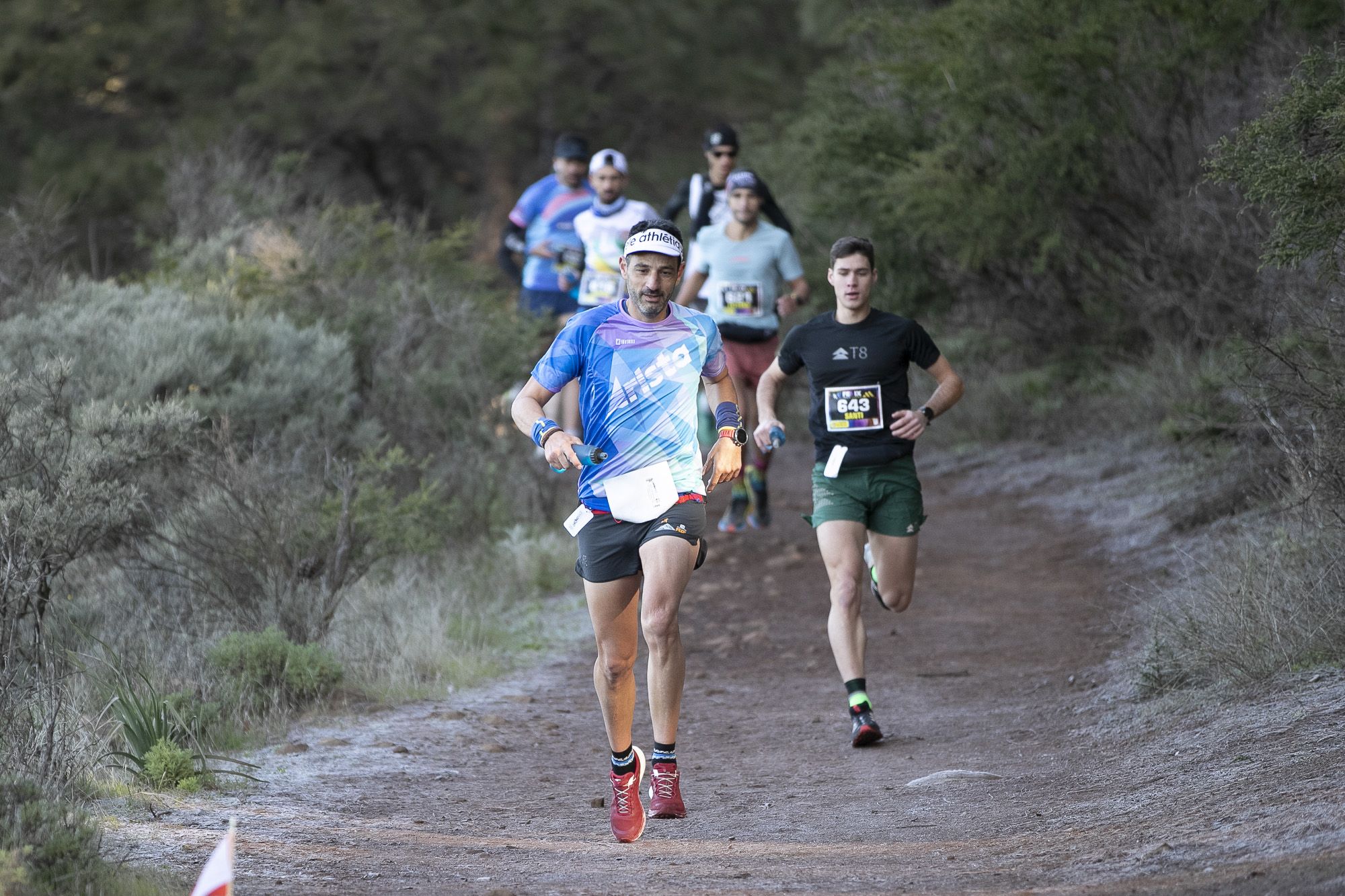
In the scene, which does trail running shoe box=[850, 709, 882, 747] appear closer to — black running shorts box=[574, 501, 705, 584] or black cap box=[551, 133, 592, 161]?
black running shorts box=[574, 501, 705, 584]

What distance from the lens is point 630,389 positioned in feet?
20.0

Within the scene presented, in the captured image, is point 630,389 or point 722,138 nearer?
point 630,389

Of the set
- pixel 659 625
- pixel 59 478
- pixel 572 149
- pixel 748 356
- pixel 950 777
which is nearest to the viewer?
pixel 659 625

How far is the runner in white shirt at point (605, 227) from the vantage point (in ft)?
41.1

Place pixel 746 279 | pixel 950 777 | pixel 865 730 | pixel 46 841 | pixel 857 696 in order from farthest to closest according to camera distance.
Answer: pixel 746 279, pixel 857 696, pixel 865 730, pixel 950 777, pixel 46 841

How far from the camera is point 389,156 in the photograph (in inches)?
1324

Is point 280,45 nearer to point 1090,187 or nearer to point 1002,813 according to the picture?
point 1090,187

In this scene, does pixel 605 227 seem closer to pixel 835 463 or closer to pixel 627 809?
pixel 835 463

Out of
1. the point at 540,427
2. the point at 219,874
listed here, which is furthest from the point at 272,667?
the point at 219,874

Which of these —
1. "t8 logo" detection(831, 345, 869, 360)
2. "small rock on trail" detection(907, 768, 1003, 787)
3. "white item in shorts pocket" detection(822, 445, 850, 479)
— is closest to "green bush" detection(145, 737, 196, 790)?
"small rock on trail" detection(907, 768, 1003, 787)

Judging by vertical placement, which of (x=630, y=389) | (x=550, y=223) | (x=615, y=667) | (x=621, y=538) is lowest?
(x=615, y=667)

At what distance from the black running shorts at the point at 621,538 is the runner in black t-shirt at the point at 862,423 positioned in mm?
1840

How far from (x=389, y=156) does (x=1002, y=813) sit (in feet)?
96.1

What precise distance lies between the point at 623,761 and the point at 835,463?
2.39 metres
